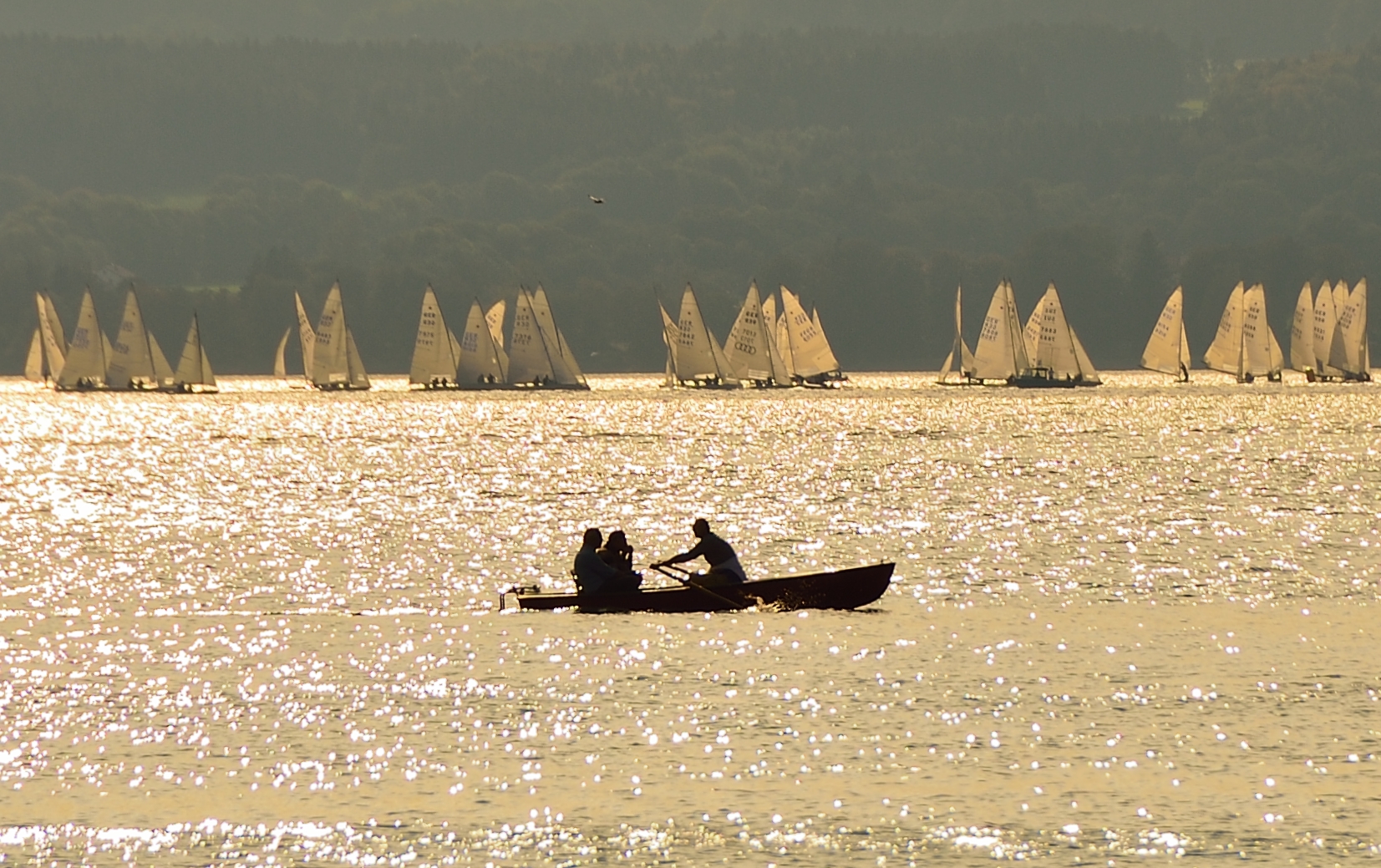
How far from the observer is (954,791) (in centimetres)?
3794

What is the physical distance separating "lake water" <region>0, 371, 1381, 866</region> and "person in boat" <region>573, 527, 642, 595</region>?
1.33m

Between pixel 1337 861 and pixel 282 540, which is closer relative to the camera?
pixel 1337 861

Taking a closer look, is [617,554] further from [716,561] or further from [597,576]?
[716,561]

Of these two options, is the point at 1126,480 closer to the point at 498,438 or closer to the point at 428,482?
the point at 428,482

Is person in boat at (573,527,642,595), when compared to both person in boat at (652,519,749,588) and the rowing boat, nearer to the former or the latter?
the rowing boat

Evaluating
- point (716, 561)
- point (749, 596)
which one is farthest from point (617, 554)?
point (749, 596)

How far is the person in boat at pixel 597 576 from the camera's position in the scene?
5694 cm

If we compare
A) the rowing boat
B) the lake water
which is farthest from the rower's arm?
the lake water

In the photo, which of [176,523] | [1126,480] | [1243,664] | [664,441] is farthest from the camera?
[664,441]

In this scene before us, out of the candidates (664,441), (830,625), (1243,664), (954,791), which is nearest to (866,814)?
(954,791)

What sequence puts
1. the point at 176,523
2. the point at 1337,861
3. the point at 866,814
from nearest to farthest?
the point at 1337,861 → the point at 866,814 → the point at 176,523

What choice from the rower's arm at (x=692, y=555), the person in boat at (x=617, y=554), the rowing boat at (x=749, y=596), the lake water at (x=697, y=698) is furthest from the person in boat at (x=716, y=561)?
the lake water at (x=697, y=698)

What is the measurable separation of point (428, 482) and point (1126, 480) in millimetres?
41660

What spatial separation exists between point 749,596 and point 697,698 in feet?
36.3
